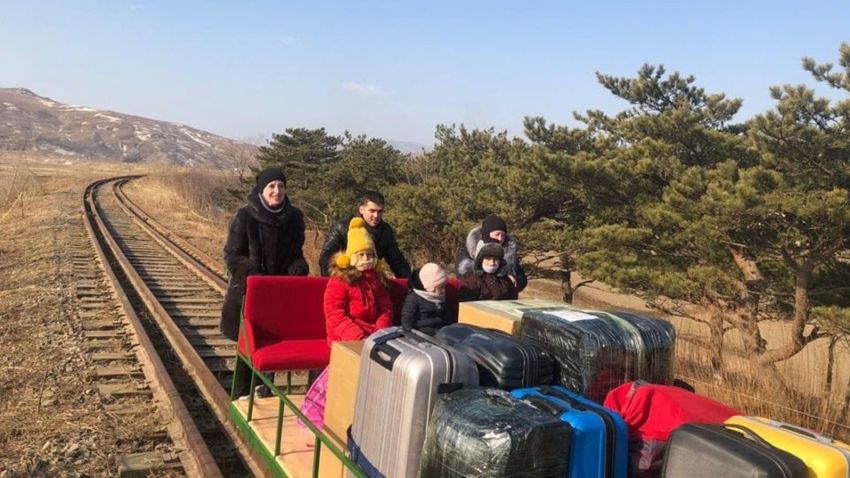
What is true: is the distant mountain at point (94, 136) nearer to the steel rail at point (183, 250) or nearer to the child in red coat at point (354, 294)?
the steel rail at point (183, 250)

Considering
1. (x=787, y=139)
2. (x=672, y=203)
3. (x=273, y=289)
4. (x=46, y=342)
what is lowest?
(x=46, y=342)

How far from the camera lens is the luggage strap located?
2602 millimetres

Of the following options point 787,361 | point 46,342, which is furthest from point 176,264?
point 787,361

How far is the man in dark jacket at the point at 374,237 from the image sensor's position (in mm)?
5074

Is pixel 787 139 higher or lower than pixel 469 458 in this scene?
higher

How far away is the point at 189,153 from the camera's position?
4700 inches

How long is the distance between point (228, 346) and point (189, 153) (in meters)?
120

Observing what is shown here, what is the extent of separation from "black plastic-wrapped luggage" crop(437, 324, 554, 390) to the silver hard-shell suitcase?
118mm

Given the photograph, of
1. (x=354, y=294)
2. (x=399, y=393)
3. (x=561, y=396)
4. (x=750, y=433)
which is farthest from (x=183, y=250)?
(x=750, y=433)

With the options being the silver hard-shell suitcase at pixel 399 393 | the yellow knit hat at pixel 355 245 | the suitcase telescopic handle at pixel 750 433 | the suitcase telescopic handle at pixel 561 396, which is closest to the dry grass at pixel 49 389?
the yellow knit hat at pixel 355 245

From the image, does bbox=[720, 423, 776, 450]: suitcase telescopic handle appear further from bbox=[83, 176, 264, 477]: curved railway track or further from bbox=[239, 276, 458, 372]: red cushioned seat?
bbox=[83, 176, 264, 477]: curved railway track

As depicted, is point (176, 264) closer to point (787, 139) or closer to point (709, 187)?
point (709, 187)

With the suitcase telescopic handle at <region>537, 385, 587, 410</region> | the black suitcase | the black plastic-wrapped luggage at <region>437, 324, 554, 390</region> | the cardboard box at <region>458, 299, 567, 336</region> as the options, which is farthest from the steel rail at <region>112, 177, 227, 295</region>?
the black suitcase

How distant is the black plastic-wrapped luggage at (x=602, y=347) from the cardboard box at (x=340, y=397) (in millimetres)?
840
